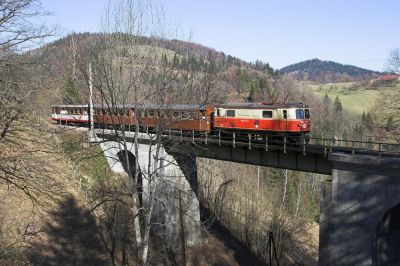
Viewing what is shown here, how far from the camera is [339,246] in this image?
17203mm

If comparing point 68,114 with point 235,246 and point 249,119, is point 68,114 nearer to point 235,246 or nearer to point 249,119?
point 249,119

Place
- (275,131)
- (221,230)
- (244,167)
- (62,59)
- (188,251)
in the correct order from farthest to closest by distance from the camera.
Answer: (244,167), (221,230), (188,251), (275,131), (62,59)

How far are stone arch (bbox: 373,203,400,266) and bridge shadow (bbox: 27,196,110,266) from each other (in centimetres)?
1344

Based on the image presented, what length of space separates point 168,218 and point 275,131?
906cm

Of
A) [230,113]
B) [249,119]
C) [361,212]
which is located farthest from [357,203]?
[230,113]

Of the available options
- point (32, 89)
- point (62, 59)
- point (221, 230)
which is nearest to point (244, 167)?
point (221, 230)

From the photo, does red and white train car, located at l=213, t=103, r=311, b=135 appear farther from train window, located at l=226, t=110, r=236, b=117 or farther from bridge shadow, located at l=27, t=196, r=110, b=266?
bridge shadow, located at l=27, t=196, r=110, b=266

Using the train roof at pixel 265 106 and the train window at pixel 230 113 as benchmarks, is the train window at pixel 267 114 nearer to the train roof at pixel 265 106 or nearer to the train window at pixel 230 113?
the train roof at pixel 265 106

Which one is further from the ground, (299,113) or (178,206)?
(299,113)

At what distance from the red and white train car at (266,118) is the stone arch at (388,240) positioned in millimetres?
9163

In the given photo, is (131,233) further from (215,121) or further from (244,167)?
(244,167)

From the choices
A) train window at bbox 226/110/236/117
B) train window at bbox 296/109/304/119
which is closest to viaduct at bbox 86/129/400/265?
train window at bbox 296/109/304/119

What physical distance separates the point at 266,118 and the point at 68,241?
14067mm

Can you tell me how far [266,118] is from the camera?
1032 inches
